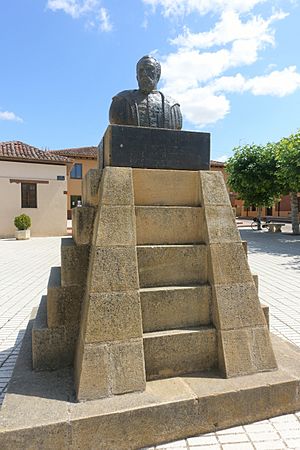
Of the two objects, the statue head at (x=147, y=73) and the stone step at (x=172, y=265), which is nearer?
the stone step at (x=172, y=265)

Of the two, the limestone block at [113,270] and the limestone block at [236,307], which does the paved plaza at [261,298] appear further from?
the limestone block at [113,270]

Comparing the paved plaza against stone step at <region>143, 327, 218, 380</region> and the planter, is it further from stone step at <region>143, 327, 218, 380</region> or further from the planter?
the planter

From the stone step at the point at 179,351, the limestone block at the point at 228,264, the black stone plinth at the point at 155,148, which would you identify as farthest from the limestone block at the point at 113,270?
the black stone plinth at the point at 155,148

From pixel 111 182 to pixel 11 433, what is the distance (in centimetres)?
192

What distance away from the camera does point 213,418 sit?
87.1 inches

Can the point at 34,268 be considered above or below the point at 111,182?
below

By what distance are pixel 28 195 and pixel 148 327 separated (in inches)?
675

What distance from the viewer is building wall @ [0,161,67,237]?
682 inches

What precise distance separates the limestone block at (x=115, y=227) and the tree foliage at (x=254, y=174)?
18343mm

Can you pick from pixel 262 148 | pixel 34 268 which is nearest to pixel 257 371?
pixel 34 268

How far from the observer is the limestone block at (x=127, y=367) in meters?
2.20

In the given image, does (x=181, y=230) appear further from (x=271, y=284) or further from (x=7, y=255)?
(x=7, y=255)

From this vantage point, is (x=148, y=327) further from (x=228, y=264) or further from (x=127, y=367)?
(x=228, y=264)

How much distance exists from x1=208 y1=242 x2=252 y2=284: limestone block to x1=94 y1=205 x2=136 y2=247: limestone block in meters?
0.76
